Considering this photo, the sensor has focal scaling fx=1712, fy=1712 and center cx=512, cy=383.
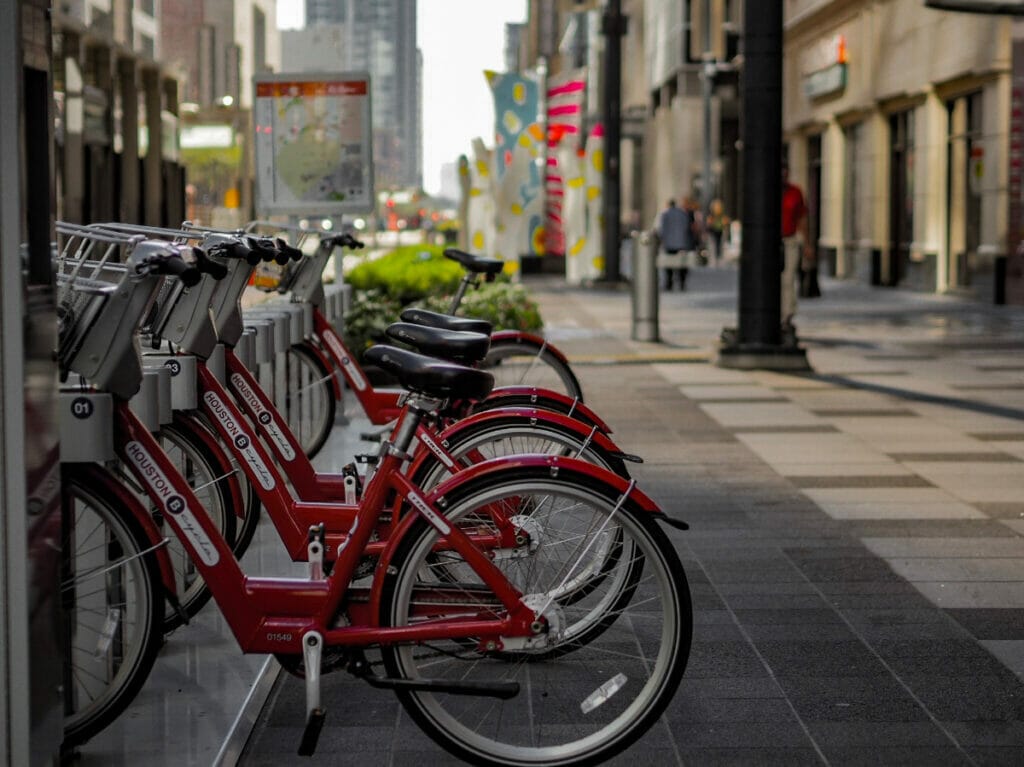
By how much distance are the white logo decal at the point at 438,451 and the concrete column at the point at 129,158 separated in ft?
47.4

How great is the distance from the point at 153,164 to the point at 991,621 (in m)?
15.9

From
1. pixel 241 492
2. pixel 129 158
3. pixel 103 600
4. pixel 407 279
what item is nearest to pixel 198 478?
pixel 241 492

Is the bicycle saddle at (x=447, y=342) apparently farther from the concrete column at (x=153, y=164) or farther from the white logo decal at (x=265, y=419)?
the concrete column at (x=153, y=164)

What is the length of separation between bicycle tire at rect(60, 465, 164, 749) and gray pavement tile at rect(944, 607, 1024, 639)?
9.49ft

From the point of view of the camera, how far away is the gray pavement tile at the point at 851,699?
15.7ft

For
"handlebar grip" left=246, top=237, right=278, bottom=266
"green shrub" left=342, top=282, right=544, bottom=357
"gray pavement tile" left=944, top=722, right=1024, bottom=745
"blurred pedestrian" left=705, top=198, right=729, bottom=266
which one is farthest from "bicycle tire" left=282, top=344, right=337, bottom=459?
"blurred pedestrian" left=705, top=198, right=729, bottom=266

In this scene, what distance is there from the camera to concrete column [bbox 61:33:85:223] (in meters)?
15.9

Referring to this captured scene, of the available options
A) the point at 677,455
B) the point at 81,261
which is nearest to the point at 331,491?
the point at 81,261

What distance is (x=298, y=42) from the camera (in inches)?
1140

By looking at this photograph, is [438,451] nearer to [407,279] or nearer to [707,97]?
[407,279]

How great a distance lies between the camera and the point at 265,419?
583 centimetres

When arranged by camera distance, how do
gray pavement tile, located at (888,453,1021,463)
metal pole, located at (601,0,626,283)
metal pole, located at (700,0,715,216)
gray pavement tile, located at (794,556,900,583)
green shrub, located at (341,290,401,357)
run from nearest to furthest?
gray pavement tile, located at (794,556,900,583) < gray pavement tile, located at (888,453,1021,463) < green shrub, located at (341,290,401,357) < metal pole, located at (601,0,626,283) < metal pole, located at (700,0,715,216)

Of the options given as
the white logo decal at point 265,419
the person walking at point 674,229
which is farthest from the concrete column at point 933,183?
the white logo decal at point 265,419

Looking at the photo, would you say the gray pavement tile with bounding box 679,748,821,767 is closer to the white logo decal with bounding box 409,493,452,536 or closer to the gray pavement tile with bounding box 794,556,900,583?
the white logo decal with bounding box 409,493,452,536
